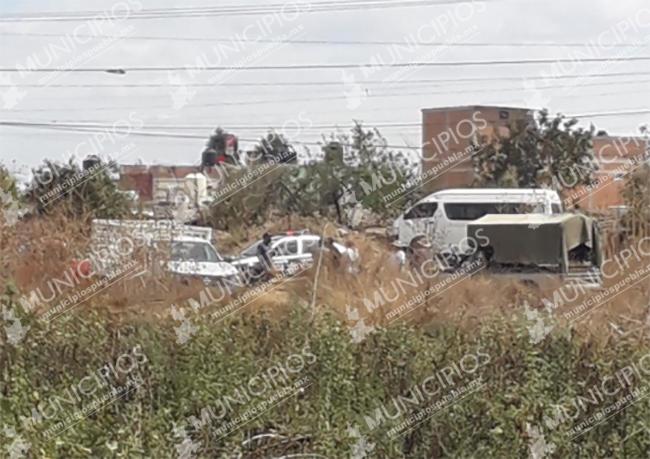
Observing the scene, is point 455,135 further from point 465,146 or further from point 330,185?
point 330,185

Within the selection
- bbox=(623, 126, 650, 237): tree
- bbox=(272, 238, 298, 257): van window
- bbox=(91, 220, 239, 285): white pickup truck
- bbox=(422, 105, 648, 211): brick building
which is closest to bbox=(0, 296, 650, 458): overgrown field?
A: bbox=(91, 220, 239, 285): white pickup truck

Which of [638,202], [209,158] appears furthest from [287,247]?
[209,158]

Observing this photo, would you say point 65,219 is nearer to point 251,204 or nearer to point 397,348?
point 397,348

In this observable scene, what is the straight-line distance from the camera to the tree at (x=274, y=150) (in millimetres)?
38084

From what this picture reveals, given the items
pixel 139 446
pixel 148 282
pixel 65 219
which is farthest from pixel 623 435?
pixel 65 219

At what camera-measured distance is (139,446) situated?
479cm

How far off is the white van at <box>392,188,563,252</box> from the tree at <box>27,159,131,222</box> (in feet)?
25.3

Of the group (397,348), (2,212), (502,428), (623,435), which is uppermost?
(2,212)

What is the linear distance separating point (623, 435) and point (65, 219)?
711cm

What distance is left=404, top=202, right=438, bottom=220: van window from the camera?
2785 centimetres

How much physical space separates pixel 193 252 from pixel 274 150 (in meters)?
25.5

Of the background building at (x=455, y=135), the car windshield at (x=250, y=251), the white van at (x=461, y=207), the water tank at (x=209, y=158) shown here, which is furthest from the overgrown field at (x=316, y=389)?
the background building at (x=455, y=135)

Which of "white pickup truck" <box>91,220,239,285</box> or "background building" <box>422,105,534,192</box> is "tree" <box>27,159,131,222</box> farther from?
"background building" <box>422,105,534,192</box>

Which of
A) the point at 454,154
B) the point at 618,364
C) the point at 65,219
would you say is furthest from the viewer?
the point at 454,154
